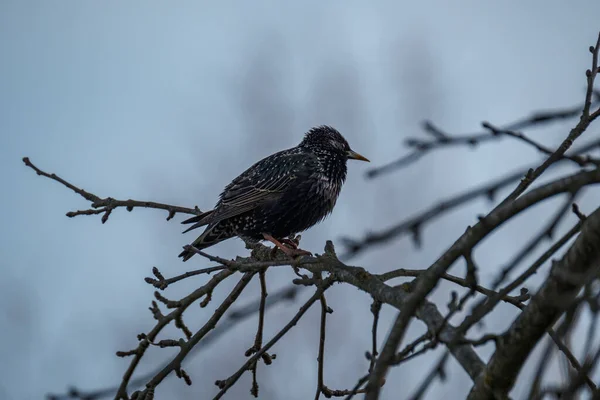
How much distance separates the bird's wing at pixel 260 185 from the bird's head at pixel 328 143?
0.33 meters

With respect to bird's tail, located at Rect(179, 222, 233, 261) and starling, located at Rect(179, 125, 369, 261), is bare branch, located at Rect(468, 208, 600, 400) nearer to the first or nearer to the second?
starling, located at Rect(179, 125, 369, 261)

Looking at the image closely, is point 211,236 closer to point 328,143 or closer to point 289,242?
point 289,242

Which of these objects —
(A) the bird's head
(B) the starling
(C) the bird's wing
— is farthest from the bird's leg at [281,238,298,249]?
(A) the bird's head

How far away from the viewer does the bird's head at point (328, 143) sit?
7.15 m

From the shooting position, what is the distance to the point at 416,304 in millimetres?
1924

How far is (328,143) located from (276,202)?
1081 millimetres

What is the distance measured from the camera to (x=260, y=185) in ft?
21.7

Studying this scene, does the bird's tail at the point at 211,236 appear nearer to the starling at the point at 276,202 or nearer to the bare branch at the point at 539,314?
the starling at the point at 276,202

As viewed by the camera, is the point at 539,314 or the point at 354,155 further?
the point at 354,155

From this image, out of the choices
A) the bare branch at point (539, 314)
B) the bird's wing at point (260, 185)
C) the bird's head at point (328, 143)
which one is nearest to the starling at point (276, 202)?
the bird's wing at point (260, 185)

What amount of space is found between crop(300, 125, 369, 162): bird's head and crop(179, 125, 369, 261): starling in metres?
0.30

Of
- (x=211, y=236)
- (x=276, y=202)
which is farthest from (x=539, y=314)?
(x=211, y=236)

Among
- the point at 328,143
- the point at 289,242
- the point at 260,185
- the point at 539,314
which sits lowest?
the point at 539,314

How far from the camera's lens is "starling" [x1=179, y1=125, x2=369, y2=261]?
6.39 meters
